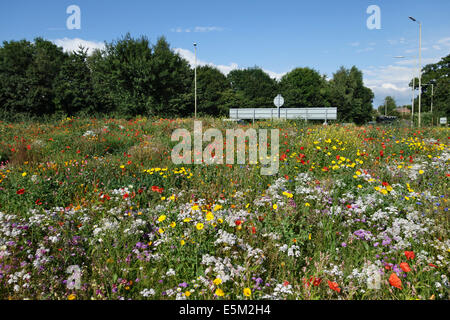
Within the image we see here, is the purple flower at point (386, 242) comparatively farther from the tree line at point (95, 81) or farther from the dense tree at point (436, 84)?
the dense tree at point (436, 84)

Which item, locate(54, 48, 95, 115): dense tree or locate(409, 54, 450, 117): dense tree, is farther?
locate(409, 54, 450, 117): dense tree

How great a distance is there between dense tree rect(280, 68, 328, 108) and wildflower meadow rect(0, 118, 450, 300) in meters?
42.4

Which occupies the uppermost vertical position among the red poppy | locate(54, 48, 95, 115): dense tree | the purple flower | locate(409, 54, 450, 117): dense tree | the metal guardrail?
locate(409, 54, 450, 117): dense tree

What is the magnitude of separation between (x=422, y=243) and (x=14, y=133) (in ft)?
42.9

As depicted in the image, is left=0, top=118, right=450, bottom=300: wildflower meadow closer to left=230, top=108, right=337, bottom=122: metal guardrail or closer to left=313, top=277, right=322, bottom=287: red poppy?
left=313, top=277, right=322, bottom=287: red poppy

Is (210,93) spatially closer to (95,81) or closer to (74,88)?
(95,81)

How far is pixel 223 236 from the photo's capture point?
3.01 m

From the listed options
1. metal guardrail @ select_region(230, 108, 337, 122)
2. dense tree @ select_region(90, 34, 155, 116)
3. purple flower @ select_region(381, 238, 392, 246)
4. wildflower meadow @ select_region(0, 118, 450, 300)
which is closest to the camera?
wildflower meadow @ select_region(0, 118, 450, 300)

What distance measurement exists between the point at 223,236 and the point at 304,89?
48720mm

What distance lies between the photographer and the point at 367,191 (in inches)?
175

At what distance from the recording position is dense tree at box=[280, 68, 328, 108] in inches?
1827

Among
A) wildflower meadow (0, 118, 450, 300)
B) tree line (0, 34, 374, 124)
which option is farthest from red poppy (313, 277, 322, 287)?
tree line (0, 34, 374, 124)
